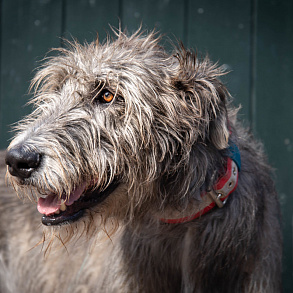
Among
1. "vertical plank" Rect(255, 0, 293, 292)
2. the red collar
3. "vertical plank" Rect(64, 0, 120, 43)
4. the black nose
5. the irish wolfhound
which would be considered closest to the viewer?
the black nose

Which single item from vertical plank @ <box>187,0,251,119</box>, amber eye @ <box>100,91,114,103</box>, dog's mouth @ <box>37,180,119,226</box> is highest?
vertical plank @ <box>187,0,251,119</box>

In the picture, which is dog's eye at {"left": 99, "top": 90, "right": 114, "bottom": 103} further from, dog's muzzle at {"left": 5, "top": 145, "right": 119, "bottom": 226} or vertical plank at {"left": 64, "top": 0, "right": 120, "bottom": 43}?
vertical plank at {"left": 64, "top": 0, "right": 120, "bottom": 43}

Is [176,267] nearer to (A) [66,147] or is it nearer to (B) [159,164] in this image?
(B) [159,164]

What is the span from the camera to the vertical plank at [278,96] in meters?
3.29

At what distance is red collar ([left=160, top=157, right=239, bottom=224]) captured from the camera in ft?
6.63

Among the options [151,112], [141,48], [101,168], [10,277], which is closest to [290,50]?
[141,48]

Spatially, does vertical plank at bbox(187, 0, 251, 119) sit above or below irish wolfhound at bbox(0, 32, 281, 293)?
above

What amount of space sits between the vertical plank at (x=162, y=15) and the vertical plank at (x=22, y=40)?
65 cm

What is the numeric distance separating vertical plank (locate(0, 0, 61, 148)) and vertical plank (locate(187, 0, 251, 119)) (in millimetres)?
1071

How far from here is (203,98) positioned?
6.43 feet

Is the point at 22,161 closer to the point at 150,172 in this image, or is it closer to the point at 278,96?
the point at 150,172

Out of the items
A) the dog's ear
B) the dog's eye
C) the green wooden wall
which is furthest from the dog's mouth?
the green wooden wall

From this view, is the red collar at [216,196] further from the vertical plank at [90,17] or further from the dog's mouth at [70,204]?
the vertical plank at [90,17]

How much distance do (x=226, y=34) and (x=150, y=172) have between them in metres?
1.79
